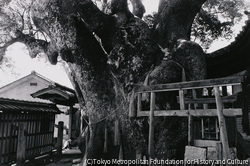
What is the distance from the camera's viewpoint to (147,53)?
6816 mm

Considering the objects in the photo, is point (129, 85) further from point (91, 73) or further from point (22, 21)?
point (22, 21)

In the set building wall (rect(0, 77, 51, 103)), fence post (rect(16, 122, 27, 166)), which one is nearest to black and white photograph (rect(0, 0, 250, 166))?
fence post (rect(16, 122, 27, 166))

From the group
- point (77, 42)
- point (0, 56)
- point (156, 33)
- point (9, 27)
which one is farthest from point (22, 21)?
point (156, 33)

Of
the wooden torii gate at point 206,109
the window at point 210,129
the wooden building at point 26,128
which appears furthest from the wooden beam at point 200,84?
the wooden building at point 26,128

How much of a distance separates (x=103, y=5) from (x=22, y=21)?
4644mm

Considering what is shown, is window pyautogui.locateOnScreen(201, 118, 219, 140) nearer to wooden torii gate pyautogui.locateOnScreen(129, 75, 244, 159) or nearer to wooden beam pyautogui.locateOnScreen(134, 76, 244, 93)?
wooden torii gate pyautogui.locateOnScreen(129, 75, 244, 159)

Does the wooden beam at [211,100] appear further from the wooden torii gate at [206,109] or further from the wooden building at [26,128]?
the wooden building at [26,128]

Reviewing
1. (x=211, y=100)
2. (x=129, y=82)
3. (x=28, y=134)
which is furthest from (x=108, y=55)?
(x=28, y=134)

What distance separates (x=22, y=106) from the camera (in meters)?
8.29

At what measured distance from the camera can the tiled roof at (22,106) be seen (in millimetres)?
7303

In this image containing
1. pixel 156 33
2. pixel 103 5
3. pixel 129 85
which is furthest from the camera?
pixel 103 5

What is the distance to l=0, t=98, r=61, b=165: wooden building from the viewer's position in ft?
24.0

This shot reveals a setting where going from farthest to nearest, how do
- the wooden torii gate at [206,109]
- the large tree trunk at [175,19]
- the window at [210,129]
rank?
the large tree trunk at [175,19]
the window at [210,129]
the wooden torii gate at [206,109]

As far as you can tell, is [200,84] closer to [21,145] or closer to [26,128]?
[21,145]
